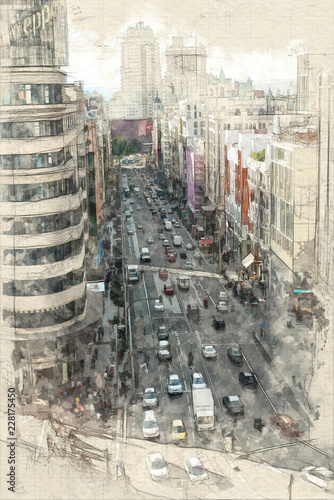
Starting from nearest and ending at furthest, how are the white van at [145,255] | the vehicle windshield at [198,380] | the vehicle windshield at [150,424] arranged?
Answer: the vehicle windshield at [150,424] → the vehicle windshield at [198,380] → the white van at [145,255]

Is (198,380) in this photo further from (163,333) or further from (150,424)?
(150,424)

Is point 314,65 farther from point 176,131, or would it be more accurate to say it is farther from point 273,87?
point 176,131

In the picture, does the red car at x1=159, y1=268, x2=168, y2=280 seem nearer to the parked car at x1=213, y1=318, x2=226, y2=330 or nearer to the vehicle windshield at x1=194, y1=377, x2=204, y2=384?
the parked car at x1=213, y1=318, x2=226, y2=330

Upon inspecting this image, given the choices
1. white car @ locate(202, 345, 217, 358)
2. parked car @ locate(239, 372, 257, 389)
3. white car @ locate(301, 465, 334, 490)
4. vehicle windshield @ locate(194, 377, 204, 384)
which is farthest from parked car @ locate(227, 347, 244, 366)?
white car @ locate(301, 465, 334, 490)

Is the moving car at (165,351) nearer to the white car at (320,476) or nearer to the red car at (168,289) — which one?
the red car at (168,289)

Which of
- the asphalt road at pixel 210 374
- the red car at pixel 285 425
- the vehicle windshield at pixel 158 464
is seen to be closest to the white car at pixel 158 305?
the asphalt road at pixel 210 374

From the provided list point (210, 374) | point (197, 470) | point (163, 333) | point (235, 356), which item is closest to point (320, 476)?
point (197, 470)
